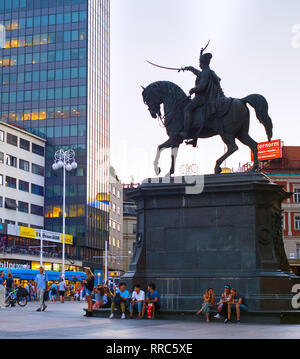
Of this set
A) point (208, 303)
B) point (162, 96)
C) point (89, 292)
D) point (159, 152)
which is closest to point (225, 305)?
point (208, 303)

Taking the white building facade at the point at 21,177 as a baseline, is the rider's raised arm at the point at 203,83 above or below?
below

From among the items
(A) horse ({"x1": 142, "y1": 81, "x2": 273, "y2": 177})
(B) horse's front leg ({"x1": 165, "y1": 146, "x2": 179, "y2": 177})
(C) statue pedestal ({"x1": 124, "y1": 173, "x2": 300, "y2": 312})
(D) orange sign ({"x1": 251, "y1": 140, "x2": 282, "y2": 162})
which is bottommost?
(C) statue pedestal ({"x1": 124, "y1": 173, "x2": 300, "y2": 312})

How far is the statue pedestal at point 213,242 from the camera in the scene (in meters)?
19.3

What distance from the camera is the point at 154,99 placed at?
74.6ft

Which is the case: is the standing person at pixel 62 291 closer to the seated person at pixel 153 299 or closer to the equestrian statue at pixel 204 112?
the equestrian statue at pixel 204 112

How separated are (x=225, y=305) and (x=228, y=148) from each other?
5988 millimetres

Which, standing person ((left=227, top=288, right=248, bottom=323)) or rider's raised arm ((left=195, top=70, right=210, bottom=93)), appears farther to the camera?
rider's raised arm ((left=195, top=70, right=210, bottom=93))

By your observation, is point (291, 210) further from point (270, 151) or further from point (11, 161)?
point (11, 161)

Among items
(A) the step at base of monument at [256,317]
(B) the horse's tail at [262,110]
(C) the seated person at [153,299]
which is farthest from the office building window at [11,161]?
(A) the step at base of monument at [256,317]

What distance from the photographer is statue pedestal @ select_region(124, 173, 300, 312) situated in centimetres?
1928

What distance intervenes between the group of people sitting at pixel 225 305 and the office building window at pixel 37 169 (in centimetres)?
7790

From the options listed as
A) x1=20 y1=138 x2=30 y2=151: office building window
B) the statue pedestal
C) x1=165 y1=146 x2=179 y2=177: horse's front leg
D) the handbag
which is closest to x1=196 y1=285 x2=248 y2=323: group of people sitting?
the statue pedestal

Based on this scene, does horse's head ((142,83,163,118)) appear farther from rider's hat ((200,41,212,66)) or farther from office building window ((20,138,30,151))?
office building window ((20,138,30,151))
